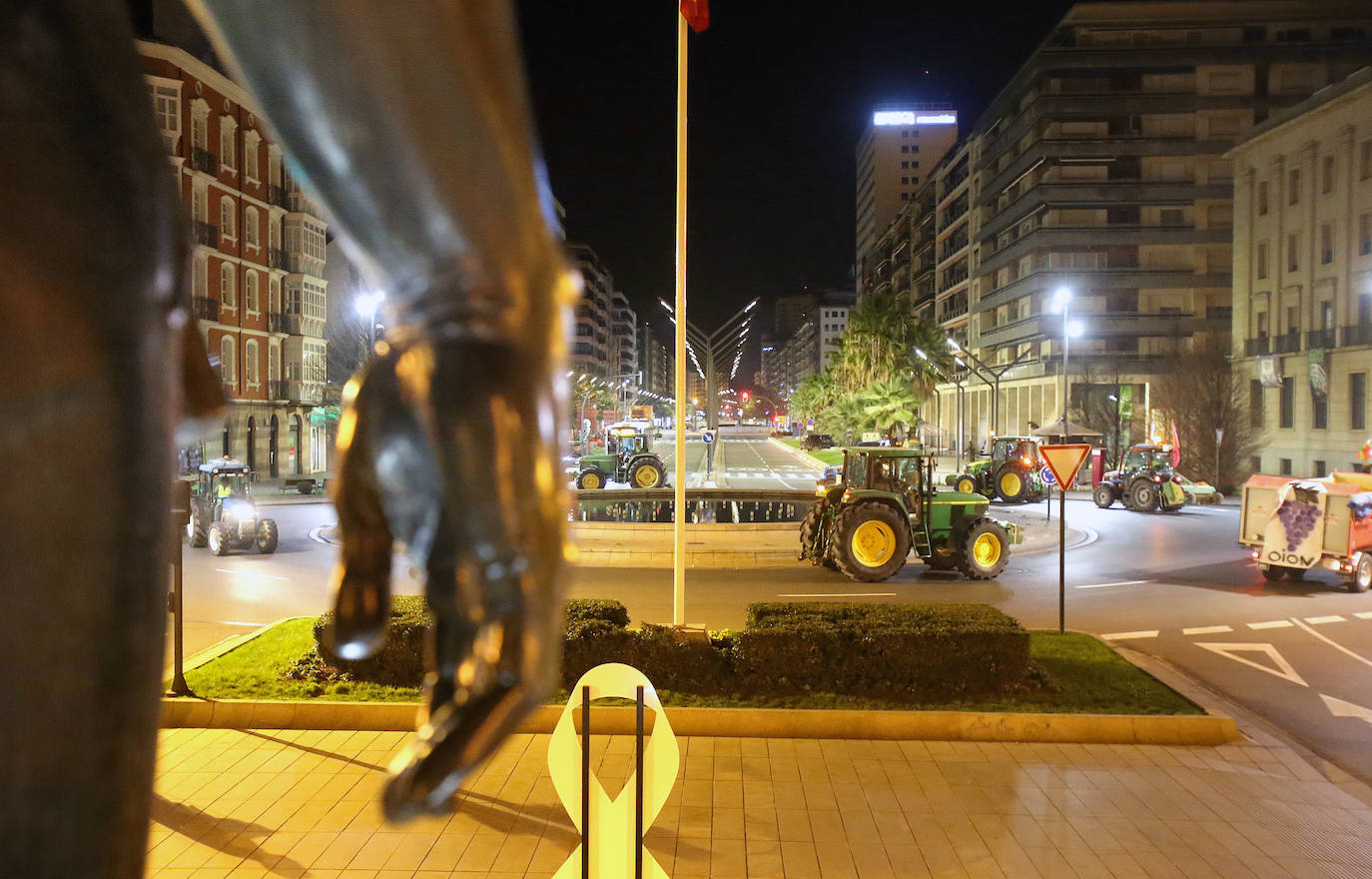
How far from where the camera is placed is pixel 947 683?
34.4 feet

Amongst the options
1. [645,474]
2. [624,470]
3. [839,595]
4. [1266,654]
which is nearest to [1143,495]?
[645,474]

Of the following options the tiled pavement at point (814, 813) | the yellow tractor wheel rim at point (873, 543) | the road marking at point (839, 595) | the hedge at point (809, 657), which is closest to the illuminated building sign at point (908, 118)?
the yellow tractor wheel rim at point (873, 543)

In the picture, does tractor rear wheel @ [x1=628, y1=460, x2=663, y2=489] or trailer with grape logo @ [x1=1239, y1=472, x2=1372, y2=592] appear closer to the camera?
trailer with grape logo @ [x1=1239, y1=472, x2=1372, y2=592]

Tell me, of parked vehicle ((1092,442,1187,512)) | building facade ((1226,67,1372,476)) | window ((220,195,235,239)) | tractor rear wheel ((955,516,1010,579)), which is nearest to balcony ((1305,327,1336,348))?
building facade ((1226,67,1372,476))

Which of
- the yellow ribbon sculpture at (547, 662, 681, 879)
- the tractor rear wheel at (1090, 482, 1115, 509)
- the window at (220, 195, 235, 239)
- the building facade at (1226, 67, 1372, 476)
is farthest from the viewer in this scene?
the building facade at (1226, 67, 1372, 476)

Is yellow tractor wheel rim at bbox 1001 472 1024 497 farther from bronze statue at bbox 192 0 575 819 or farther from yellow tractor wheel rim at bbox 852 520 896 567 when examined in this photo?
bronze statue at bbox 192 0 575 819

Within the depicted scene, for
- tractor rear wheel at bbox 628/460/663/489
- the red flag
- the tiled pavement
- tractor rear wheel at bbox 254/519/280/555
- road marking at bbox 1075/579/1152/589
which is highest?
the red flag

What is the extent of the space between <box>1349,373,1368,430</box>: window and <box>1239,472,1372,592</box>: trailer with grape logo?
29.6 meters

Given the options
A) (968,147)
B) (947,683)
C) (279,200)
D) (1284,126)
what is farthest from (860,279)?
(947,683)

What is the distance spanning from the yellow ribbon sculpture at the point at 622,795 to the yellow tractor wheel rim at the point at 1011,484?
3098 cm

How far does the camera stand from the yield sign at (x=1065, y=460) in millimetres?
14094

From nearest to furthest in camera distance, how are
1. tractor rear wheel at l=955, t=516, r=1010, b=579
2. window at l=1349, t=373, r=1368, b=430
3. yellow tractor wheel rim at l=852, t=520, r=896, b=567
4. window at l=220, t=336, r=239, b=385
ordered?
yellow tractor wheel rim at l=852, t=520, r=896, b=567 < tractor rear wheel at l=955, t=516, r=1010, b=579 < window at l=220, t=336, r=239, b=385 < window at l=1349, t=373, r=1368, b=430

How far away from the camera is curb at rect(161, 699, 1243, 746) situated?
9461 millimetres

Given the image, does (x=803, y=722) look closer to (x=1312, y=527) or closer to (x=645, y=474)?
(x=1312, y=527)
